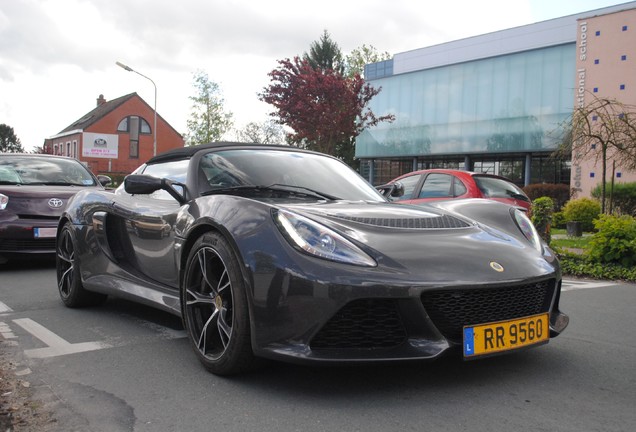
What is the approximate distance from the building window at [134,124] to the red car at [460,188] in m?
53.3

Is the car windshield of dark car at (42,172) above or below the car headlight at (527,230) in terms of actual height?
above

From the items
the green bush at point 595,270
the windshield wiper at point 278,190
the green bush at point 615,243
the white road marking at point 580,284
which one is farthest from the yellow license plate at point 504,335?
the green bush at point 615,243

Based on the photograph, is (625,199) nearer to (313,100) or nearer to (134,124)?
(313,100)

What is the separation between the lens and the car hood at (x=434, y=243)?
279 centimetres

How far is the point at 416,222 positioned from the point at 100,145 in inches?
2278

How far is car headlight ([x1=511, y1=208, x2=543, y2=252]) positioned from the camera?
3.57 metres

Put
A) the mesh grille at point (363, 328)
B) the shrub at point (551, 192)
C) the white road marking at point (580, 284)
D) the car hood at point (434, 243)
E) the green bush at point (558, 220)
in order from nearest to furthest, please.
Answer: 1. the mesh grille at point (363, 328)
2. the car hood at point (434, 243)
3. the white road marking at point (580, 284)
4. the green bush at point (558, 220)
5. the shrub at point (551, 192)

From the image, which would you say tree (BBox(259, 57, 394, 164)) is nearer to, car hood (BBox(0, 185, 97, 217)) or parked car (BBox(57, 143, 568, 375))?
car hood (BBox(0, 185, 97, 217))

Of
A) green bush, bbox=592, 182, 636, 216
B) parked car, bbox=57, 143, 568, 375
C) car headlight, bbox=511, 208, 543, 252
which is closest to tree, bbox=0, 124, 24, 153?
green bush, bbox=592, 182, 636, 216

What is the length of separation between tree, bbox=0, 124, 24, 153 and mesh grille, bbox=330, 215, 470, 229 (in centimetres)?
9560

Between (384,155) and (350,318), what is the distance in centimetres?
3321

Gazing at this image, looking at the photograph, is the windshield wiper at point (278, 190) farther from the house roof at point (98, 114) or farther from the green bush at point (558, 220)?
the house roof at point (98, 114)

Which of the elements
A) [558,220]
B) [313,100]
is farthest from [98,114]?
[558,220]

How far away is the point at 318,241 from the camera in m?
2.83
